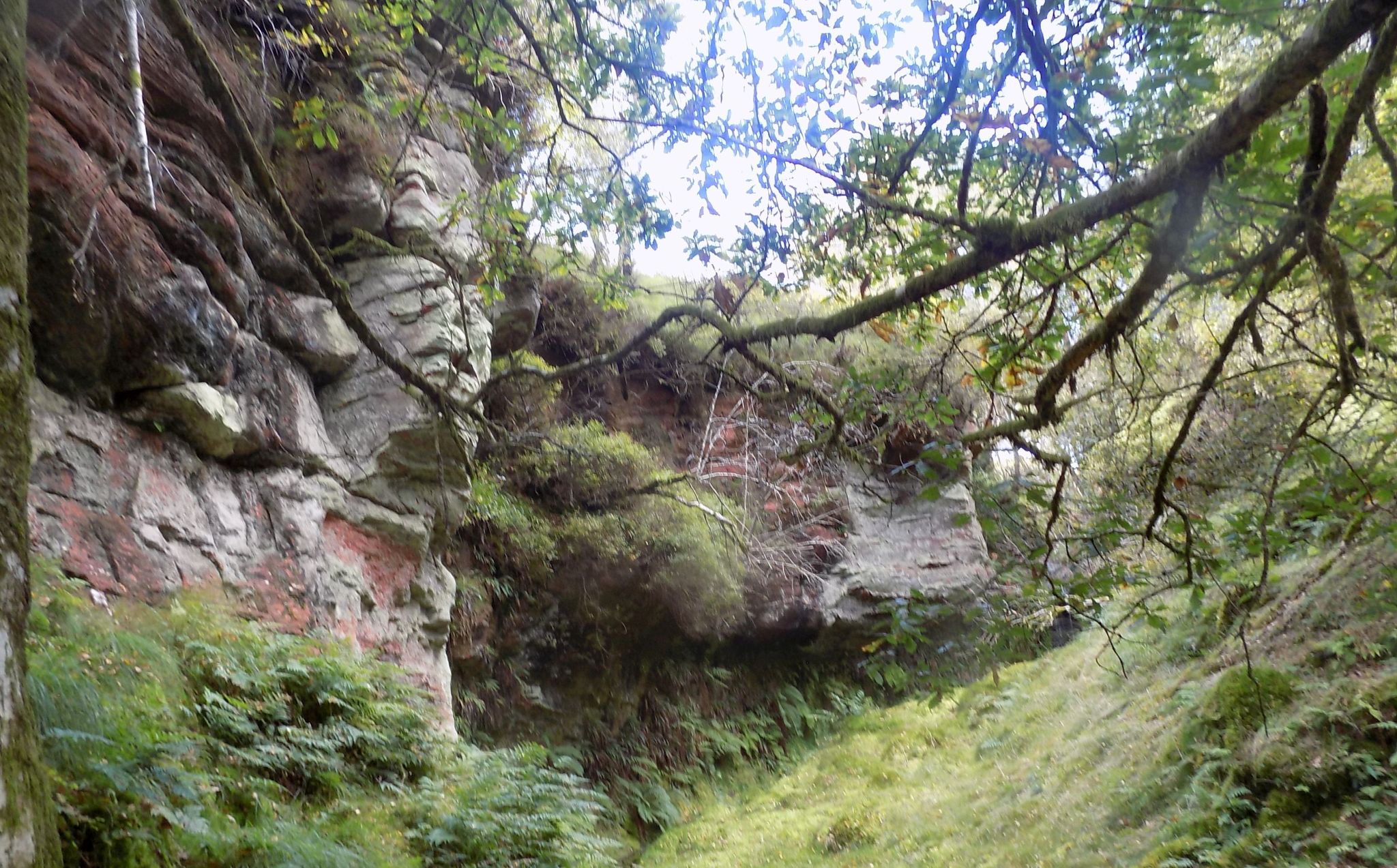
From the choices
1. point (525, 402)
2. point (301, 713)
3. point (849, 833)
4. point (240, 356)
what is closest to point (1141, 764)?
point (849, 833)

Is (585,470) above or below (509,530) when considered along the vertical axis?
above

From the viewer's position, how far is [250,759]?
3.34 m

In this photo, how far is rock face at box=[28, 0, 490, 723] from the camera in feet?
13.6

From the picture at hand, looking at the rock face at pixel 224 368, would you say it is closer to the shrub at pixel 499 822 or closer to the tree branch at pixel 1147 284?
the shrub at pixel 499 822

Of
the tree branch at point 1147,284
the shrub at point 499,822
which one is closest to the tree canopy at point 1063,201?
the tree branch at point 1147,284

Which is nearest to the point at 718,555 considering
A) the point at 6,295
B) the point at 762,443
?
the point at 762,443

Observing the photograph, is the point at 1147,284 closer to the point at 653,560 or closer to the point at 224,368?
the point at 224,368

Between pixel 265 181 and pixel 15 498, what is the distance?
3199 mm

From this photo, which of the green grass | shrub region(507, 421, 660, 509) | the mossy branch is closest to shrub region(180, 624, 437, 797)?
the mossy branch

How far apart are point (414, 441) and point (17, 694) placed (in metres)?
5.24

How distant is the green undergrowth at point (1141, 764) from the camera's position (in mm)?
4574

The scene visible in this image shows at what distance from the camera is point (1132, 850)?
17.2 ft

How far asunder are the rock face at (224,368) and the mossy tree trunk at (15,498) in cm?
186

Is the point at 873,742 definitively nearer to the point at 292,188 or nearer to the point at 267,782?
the point at 267,782
